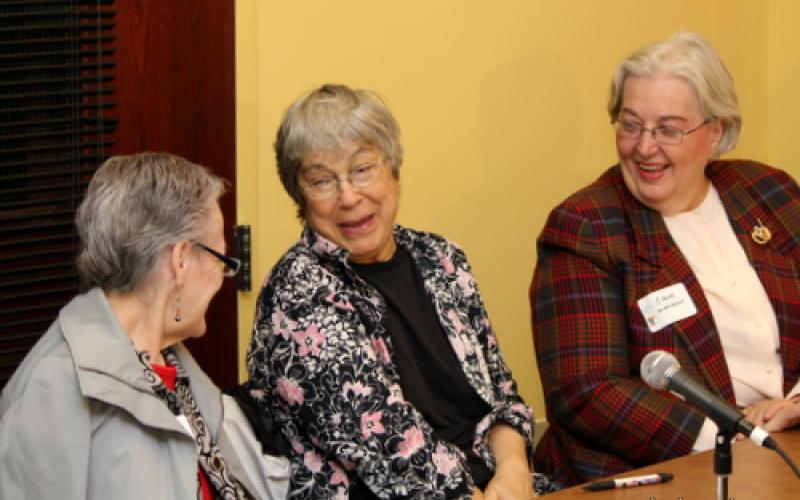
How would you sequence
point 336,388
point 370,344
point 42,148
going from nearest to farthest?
point 336,388 < point 370,344 < point 42,148

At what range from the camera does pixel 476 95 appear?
4.03m

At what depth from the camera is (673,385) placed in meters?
1.99

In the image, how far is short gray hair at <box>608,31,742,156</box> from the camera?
3287mm

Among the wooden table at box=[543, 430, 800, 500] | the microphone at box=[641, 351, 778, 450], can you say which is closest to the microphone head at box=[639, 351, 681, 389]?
the microphone at box=[641, 351, 778, 450]

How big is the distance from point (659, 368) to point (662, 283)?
3.94 feet

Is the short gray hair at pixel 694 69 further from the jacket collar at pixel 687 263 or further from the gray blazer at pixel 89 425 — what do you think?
the gray blazer at pixel 89 425

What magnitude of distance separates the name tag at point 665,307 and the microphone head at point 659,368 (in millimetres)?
1126

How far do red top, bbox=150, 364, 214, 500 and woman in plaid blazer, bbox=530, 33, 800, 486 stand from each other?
1064 mm

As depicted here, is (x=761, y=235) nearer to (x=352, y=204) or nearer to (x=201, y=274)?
(x=352, y=204)

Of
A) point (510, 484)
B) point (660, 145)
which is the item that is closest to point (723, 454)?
point (510, 484)

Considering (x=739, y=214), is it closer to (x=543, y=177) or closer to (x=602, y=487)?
(x=543, y=177)

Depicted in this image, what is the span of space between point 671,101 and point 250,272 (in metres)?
1.25

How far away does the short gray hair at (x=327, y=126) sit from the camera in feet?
9.22

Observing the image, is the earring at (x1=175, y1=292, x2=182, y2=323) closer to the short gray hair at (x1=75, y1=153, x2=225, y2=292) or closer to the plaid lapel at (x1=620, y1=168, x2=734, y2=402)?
the short gray hair at (x1=75, y1=153, x2=225, y2=292)
